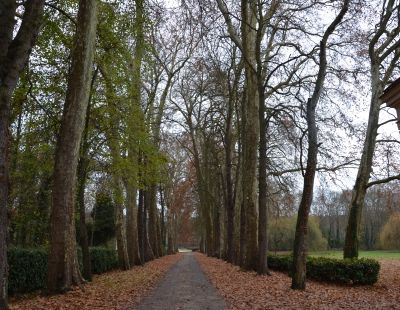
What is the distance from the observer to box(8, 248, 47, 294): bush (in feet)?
42.7

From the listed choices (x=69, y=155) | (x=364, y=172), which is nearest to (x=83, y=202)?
(x=69, y=155)

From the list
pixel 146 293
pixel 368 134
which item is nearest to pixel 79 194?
pixel 146 293

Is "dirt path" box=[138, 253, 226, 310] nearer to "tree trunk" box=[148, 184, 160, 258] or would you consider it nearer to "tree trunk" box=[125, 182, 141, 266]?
"tree trunk" box=[125, 182, 141, 266]

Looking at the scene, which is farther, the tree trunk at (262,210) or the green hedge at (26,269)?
the tree trunk at (262,210)

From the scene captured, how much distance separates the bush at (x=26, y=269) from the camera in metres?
13.0

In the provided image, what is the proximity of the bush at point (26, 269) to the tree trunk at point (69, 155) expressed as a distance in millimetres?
1847

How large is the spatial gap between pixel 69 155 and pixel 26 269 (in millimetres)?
4487

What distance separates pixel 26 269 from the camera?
13.7 meters

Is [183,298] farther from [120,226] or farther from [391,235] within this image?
[391,235]

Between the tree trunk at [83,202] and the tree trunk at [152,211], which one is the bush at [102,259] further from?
the tree trunk at [152,211]

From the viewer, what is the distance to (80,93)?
1185 cm

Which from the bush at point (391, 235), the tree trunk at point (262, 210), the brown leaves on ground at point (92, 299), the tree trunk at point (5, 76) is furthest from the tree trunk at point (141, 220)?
the bush at point (391, 235)

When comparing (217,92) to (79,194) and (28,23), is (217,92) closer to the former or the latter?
(79,194)

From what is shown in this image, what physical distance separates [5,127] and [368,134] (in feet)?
52.3
